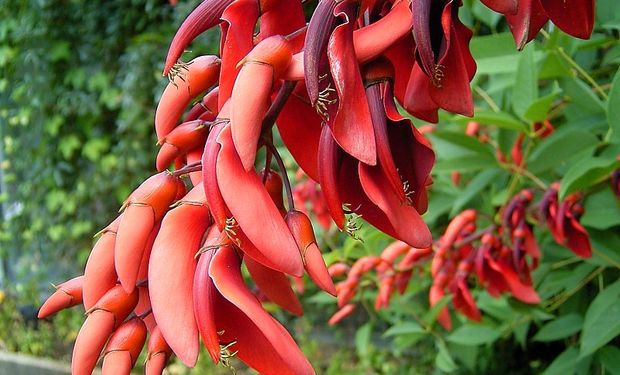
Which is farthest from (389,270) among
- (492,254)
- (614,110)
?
(614,110)

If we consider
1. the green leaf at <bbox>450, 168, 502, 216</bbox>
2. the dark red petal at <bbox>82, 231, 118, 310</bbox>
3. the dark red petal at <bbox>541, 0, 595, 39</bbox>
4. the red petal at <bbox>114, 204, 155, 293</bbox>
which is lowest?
the green leaf at <bbox>450, 168, 502, 216</bbox>

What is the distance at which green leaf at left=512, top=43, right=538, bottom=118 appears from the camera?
0.84 m

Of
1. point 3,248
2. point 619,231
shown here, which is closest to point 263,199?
point 619,231

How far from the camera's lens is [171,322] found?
11.1 inches

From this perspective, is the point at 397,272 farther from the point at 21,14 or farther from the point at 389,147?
the point at 21,14

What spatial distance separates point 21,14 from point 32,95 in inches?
13.6

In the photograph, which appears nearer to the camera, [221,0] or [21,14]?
[221,0]

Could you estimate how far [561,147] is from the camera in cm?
94

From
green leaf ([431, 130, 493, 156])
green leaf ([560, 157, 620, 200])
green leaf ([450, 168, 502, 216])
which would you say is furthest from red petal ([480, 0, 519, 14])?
green leaf ([450, 168, 502, 216])

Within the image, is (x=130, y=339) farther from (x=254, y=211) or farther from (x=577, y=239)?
(x=577, y=239)

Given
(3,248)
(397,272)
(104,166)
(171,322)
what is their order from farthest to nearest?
(3,248)
(104,166)
(397,272)
(171,322)

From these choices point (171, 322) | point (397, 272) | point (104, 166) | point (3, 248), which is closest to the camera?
point (171, 322)

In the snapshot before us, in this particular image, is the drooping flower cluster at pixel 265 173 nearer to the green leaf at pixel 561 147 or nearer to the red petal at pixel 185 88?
the red petal at pixel 185 88

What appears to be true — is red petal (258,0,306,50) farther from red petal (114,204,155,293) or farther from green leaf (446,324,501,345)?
green leaf (446,324,501,345)
